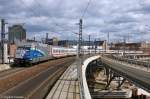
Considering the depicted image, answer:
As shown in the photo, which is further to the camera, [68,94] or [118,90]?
[118,90]

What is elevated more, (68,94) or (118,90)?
(68,94)

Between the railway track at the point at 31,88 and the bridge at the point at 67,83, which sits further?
the railway track at the point at 31,88

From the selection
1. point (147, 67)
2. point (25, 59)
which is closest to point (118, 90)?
point (147, 67)

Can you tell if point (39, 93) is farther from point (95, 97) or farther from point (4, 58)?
point (95, 97)

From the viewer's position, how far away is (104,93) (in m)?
73.4

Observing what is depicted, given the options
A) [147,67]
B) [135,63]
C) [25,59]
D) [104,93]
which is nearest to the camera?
[25,59]

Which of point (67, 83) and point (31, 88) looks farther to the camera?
point (67, 83)

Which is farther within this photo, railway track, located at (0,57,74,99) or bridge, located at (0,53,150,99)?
railway track, located at (0,57,74,99)

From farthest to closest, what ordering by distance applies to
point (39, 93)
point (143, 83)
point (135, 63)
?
point (135, 63) → point (143, 83) → point (39, 93)

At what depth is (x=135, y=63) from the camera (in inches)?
3179

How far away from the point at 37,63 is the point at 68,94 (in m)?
44.4

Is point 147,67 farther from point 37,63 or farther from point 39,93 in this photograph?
point 39,93

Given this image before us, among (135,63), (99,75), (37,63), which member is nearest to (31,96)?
(37,63)

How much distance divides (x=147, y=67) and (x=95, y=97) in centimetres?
1011
